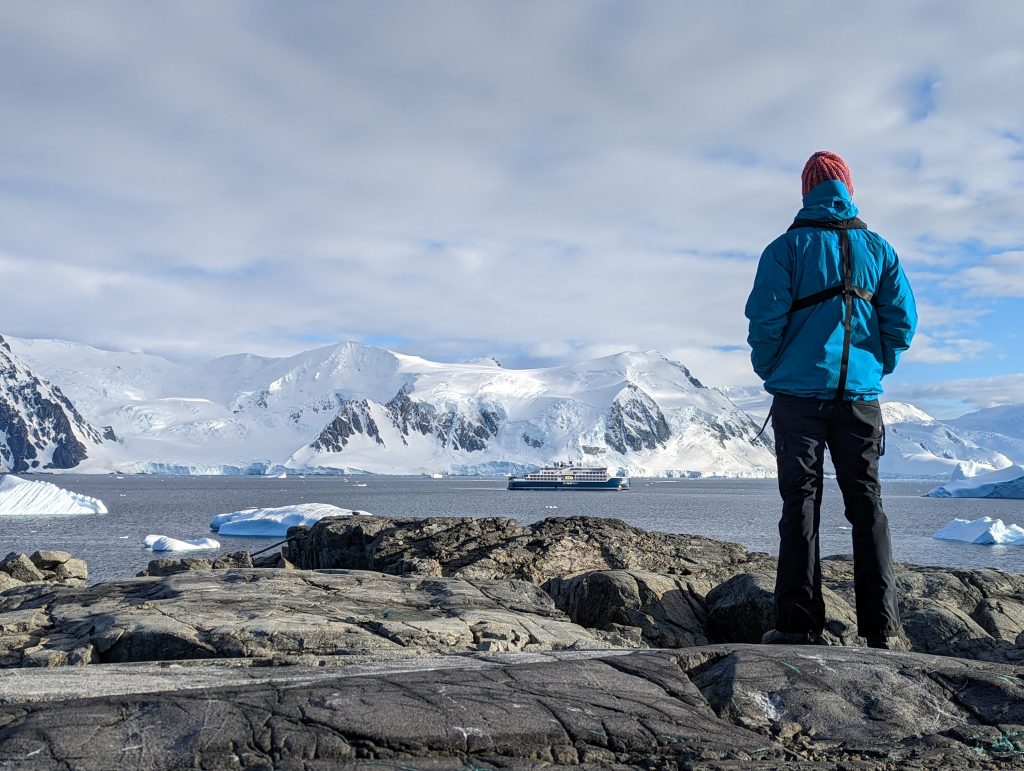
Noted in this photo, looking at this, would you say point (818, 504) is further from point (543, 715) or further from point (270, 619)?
point (270, 619)

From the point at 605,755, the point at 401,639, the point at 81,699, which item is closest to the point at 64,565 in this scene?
the point at 401,639

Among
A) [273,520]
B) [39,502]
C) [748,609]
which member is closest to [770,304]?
[748,609]

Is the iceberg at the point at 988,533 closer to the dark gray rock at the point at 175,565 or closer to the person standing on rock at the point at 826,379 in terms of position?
the dark gray rock at the point at 175,565

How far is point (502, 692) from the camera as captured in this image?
3.55 meters

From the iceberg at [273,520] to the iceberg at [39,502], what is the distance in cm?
2442

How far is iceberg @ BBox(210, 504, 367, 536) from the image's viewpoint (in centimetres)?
4541

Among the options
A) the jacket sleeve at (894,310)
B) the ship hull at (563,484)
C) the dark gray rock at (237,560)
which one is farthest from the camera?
the ship hull at (563,484)

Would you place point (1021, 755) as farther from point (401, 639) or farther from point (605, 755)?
point (401, 639)

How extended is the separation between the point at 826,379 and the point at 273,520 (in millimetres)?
45170

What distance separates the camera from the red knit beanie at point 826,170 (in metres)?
5.78

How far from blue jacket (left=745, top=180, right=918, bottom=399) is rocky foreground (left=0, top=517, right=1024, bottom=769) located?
1.64 metres

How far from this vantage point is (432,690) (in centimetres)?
352

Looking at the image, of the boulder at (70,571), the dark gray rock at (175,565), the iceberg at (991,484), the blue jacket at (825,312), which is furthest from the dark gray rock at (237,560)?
the iceberg at (991,484)

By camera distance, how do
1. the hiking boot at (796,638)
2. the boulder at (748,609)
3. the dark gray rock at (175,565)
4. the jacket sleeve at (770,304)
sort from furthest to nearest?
the dark gray rock at (175,565) → the boulder at (748,609) → the jacket sleeve at (770,304) → the hiking boot at (796,638)
